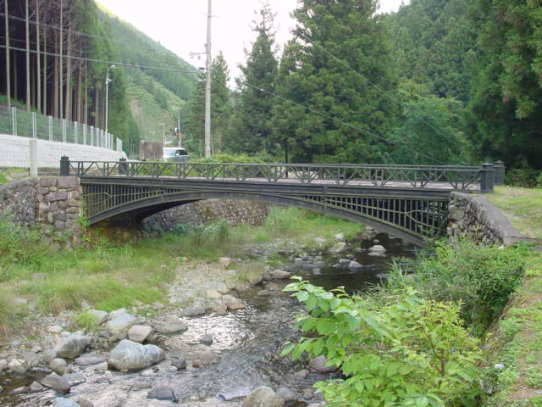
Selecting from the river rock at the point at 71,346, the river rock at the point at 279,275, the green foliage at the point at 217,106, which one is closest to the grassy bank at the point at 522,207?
the river rock at the point at 279,275

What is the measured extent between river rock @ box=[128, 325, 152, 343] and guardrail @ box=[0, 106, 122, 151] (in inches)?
532

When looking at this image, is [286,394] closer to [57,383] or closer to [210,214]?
[57,383]

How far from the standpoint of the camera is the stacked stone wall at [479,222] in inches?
402

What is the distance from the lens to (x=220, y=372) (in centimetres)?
1173

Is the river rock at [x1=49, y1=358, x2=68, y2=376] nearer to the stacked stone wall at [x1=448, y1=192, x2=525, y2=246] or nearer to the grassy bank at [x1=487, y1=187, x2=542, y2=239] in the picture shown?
the stacked stone wall at [x1=448, y1=192, x2=525, y2=246]

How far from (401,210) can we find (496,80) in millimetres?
11322

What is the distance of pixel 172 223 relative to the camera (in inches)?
1121

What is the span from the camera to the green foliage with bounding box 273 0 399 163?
109 ft

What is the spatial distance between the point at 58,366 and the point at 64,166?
13279 mm

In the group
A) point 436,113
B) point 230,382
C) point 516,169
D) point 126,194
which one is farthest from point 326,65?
point 230,382

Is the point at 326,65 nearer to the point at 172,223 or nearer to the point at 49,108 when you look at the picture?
the point at 172,223

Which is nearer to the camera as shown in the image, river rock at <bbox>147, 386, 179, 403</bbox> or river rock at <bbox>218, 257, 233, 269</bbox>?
river rock at <bbox>147, 386, 179, 403</bbox>

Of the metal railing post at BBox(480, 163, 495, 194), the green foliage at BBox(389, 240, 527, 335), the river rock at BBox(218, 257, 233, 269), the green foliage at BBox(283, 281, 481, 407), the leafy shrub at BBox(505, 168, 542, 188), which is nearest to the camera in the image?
the green foliage at BBox(283, 281, 481, 407)

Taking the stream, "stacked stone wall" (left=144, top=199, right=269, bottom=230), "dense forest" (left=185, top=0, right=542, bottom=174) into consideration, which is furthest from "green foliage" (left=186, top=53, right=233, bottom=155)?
the stream
